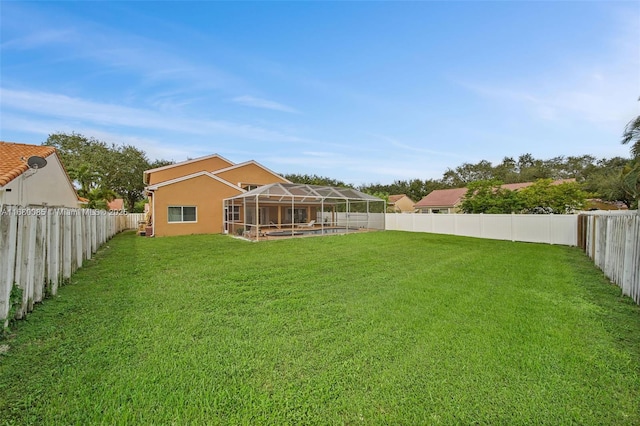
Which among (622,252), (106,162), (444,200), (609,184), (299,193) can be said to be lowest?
(622,252)

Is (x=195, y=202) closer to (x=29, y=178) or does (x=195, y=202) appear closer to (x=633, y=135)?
(x=29, y=178)

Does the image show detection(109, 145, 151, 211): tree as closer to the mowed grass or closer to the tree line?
the tree line

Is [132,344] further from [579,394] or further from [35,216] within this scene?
[579,394]

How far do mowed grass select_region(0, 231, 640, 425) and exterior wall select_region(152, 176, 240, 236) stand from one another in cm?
1140

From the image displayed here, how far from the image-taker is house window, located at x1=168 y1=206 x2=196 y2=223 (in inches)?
658

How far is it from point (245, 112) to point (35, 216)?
14421 mm

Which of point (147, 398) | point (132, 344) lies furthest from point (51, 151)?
point (147, 398)

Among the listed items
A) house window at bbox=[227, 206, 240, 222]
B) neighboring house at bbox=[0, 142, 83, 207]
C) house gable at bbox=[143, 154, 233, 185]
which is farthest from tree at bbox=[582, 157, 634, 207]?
house gable at bbox=[143, 154, 233, 185]

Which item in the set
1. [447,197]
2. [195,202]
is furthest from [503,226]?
[447,197]

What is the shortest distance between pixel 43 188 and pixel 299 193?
11.7 metres

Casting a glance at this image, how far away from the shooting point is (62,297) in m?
4.69

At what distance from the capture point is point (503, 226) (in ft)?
52.0

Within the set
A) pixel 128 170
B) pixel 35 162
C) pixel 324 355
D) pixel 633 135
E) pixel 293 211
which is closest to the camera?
pixel 324 355

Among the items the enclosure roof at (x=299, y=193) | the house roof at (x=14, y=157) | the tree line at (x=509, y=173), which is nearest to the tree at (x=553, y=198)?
the enclosure roof at (x=299, y=193)
